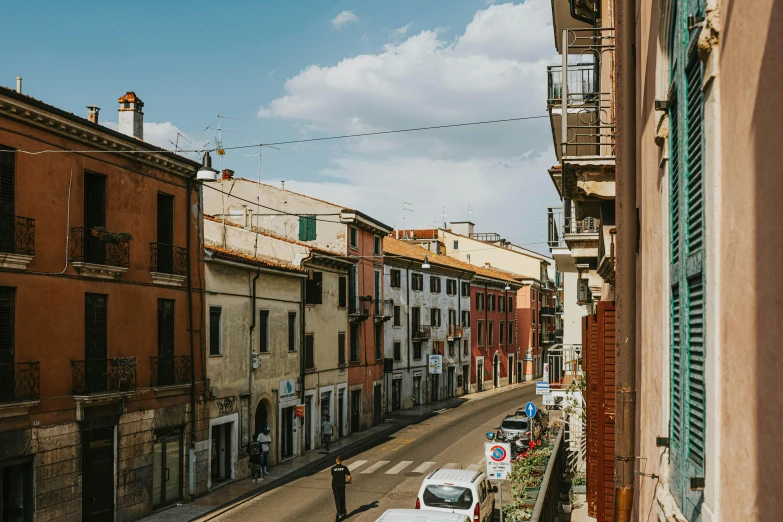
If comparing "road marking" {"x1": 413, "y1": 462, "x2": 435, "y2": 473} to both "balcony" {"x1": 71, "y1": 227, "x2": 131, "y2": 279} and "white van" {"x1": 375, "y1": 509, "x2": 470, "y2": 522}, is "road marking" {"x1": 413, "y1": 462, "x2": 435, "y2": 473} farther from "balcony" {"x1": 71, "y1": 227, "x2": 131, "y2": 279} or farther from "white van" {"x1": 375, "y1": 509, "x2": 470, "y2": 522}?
"white van" {"x1": 375, "y1": 509, "x2": 470, "y2": 522}

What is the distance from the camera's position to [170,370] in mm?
26406

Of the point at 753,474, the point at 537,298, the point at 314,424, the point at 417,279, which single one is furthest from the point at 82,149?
the point at 537,298

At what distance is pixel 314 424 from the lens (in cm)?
3853

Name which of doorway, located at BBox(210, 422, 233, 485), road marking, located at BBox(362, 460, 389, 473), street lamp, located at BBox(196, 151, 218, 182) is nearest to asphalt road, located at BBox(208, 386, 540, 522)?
road marking, located at BBox(362, 460, 389, 473)

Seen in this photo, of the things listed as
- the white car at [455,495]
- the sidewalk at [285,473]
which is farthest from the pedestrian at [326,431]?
the white car at [455,495]

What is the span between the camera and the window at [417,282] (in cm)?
5697

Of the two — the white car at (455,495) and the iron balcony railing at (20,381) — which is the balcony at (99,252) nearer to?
the iron balcony railing at (20,381)

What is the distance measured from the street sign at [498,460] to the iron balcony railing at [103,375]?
10640 millimetres

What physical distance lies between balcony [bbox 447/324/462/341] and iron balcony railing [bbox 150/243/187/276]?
38421mm

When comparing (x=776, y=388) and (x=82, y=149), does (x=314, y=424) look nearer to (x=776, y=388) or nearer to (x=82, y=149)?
(x=82, y=149)

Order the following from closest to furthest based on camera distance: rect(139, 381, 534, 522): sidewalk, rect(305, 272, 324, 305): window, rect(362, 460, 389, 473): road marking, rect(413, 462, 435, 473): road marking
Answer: rect(139, 381, 534, 522): sidewalk → rect(413, 462, 435, 473): road marking → rect(362, 460, 389, 473): road marking → rect(305, 272, 324, 305): window

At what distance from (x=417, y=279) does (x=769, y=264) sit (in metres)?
55.2

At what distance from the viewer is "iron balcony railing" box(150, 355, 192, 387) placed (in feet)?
84.0

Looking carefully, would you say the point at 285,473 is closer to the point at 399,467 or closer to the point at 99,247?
the point at 399,467
